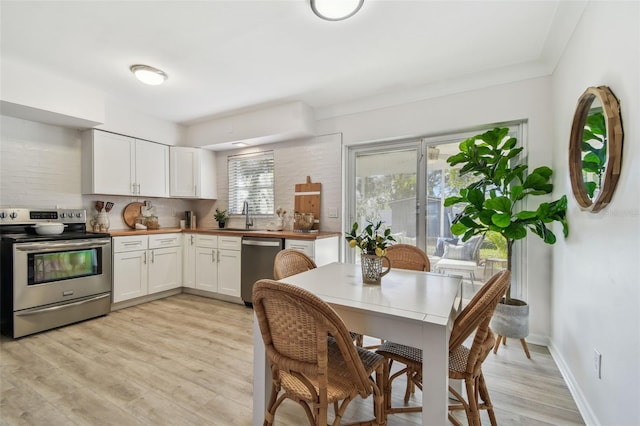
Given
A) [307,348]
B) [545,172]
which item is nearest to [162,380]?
[307,348]

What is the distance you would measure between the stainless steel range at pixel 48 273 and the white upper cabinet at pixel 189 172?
4.26 feet

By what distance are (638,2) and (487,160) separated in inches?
57.7

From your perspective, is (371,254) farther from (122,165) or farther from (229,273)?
(122,165)

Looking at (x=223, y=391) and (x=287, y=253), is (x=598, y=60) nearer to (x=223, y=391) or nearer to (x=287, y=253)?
(x=287, y=253)

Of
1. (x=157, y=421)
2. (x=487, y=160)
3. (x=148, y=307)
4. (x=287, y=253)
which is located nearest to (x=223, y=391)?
(x=157, y=421)

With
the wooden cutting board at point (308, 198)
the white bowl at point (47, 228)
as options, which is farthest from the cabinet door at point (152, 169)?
the wooden cutting board at point (308, 198)

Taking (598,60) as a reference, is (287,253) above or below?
below

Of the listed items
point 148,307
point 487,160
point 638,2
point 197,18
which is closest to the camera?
point 638,2

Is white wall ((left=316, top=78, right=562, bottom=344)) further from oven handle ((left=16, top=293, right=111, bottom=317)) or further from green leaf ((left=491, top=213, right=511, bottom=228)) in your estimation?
oven handle ((left=16, top=293, right=111, bottom=317))

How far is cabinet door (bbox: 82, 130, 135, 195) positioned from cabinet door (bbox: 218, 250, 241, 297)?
1.57m

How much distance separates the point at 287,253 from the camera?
2.20 m

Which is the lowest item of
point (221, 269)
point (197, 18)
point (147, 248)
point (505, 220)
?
point (221, 269)

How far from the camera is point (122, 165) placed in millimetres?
3842

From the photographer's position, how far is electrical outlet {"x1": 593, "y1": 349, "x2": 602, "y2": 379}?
1.57 metres
